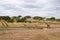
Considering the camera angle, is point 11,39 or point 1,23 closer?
point 11,39

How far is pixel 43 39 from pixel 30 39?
3.58 ft

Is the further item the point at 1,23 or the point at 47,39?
the point at 1,23

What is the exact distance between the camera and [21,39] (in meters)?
20.0

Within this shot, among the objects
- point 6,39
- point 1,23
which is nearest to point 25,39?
point 6,39

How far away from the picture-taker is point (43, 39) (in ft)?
66.1

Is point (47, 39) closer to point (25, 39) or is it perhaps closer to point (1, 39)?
point (25, 39)

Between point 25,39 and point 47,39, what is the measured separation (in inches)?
72.9

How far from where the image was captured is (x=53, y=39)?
20.3 meters

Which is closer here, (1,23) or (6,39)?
(6,39)

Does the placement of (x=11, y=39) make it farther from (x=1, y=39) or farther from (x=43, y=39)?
(x=43, y=39)

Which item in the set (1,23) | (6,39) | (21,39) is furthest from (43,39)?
(1,23)

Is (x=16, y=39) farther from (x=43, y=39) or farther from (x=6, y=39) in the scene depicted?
(x=43, y=39)

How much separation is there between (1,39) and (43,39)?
3489 mm

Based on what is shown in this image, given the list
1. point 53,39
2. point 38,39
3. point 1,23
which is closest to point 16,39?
point 38,39
